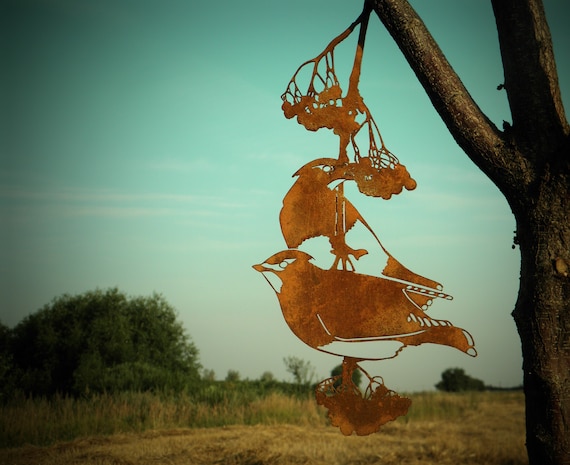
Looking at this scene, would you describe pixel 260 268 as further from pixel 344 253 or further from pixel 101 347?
pixel 101 347

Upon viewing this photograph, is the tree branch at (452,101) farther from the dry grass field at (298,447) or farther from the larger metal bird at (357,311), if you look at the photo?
the dry grass field at (298,447)

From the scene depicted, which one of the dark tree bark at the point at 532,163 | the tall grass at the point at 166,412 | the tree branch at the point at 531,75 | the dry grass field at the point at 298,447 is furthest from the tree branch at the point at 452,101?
the tall grass at the point at 166,412

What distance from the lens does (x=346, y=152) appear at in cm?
336

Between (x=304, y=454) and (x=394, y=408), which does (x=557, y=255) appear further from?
(x=304, y=454)

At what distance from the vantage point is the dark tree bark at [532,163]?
3080 mm

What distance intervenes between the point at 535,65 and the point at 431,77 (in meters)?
0.63

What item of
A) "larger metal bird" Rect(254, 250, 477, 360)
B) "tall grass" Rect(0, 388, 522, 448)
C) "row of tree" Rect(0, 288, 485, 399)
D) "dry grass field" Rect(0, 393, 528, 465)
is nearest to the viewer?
"larger metal bird" Rect(254, 250, 477, 360)

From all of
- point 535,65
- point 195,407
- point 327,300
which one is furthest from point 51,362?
point 535,65

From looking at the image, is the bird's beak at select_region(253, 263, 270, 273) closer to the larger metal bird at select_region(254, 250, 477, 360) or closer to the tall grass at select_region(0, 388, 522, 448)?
the larger metal bird at select_region(254, 250, 477, 360)

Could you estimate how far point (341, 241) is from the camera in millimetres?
3221

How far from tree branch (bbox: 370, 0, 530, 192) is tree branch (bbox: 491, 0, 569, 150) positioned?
6.7 inches

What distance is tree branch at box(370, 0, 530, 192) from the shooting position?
3316 mm

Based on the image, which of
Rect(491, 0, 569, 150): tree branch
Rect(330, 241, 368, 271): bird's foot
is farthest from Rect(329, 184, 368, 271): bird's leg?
Rect(491, 0, 569, 150): tree branch

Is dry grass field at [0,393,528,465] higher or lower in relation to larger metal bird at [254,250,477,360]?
lower
